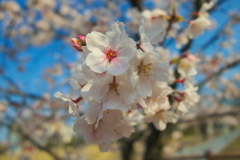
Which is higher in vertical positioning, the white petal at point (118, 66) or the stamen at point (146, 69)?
the white petal at point (118, 66)

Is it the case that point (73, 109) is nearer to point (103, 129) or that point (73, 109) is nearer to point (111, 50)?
point (103, 129)

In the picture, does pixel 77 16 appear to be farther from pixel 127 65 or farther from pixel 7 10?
pixel 127 65

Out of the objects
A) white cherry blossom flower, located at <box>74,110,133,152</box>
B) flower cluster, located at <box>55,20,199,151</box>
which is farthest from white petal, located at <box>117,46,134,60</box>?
white cherry blossom flower, located at <box>74,110,133,152</box>

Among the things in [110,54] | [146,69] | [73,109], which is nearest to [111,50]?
[110,54]

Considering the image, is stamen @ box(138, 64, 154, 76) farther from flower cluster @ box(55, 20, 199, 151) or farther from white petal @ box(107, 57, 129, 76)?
white petal @ box(107, 57, 129, 76)

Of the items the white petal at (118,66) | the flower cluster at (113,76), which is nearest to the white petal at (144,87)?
the flower cluster at (113,76)

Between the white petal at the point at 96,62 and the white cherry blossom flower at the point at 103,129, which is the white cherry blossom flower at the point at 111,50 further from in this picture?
the white cherry blossom flower at the point at 103,129

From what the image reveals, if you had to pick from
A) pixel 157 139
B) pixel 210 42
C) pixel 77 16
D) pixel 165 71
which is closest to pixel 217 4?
pixel 210 42

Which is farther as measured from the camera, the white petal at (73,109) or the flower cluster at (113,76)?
the white petal at (73,109)

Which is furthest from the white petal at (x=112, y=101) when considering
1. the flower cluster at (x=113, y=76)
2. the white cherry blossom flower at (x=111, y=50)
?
the white cherry blossom flower at (x=111, y=50)

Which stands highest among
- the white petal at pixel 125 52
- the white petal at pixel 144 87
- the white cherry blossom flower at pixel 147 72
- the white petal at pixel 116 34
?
the white petal at pixel 116 34

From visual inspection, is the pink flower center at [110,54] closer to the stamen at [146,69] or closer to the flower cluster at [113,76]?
the flower cluster at [113,76]
